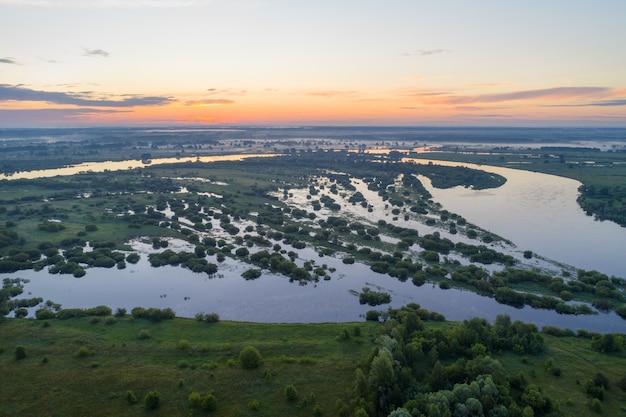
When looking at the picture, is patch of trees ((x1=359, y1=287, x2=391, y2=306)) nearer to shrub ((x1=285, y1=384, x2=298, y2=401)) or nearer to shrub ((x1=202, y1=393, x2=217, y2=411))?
shrub ((x1=285, y1=384, x2=298, y2=401))

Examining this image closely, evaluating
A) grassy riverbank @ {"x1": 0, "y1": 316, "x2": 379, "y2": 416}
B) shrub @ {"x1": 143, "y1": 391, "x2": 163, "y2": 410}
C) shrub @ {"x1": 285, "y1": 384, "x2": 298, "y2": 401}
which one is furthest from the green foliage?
shrub @ {"x1": 285, "y1": 384, "x2": 298, "y2": 401}

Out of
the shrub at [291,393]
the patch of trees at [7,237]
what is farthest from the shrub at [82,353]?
the patch of trees at [7,237]

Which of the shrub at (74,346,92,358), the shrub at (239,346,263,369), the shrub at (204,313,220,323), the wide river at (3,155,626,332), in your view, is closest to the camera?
the shrub at (239,346,263,369)

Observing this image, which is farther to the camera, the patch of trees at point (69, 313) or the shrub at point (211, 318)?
the shrub at point (211, 318)

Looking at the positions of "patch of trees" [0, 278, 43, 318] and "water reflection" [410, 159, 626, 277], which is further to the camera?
"water reflection" [410, 159, 626, 277]

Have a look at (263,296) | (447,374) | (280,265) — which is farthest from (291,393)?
(280,265)

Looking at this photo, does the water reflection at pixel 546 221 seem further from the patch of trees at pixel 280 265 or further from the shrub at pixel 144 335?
the shrub at pixel 144 335

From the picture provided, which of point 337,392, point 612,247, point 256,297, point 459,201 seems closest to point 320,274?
point 256,297
